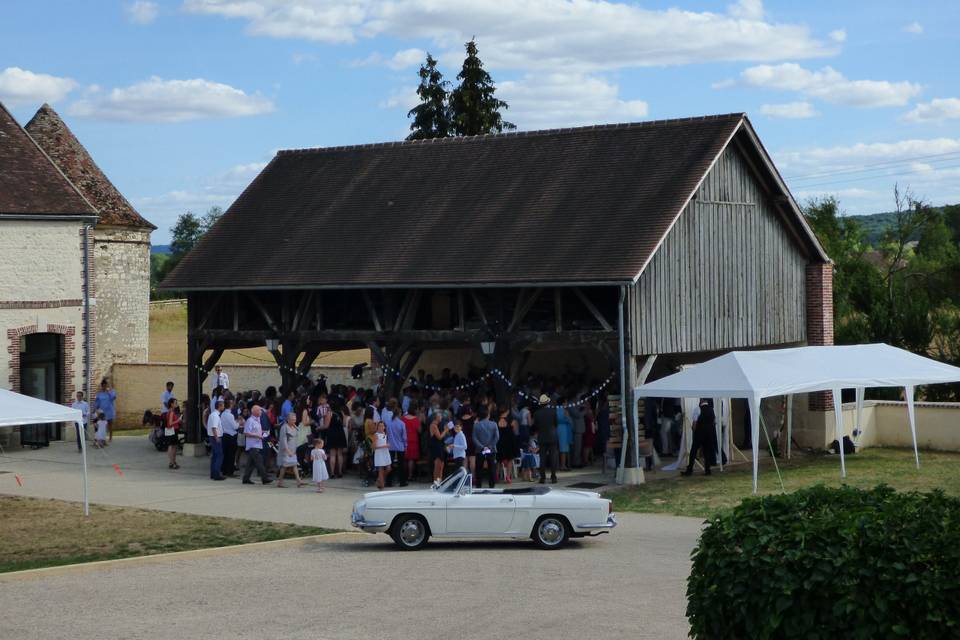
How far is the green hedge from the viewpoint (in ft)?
24.9

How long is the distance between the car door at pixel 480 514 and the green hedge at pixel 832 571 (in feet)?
24.1

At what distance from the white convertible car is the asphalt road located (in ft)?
0.81

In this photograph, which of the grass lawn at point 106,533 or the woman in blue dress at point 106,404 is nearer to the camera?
the grass lawn at point 106,533

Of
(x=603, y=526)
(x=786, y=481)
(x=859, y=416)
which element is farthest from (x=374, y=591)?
(x=859, y=416)

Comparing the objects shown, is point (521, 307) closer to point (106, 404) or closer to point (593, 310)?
point (593, 310)

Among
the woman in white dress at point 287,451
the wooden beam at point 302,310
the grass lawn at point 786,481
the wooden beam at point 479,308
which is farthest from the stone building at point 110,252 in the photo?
the grass lawn at point 786,481

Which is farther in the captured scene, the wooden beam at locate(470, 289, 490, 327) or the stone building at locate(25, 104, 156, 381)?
the stone building at locate(25, 104, 156, 381)

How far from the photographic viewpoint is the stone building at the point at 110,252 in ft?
125

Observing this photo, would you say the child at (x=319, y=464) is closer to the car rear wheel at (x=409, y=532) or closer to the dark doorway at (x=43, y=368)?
the car rear wheel at (x=409, y=532)

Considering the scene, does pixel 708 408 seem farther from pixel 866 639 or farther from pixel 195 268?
pixel 866 639

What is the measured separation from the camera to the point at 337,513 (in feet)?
63.4

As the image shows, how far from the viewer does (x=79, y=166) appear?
126ft

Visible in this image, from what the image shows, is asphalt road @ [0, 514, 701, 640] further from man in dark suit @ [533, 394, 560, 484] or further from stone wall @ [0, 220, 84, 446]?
stone wall @ [0, 220, 84, 446]

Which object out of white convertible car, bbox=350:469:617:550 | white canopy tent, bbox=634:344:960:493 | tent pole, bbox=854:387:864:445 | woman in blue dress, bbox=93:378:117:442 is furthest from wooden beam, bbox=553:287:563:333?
woman in blue dress, bbox=93:378:117:442
